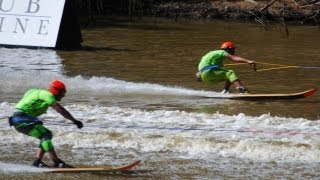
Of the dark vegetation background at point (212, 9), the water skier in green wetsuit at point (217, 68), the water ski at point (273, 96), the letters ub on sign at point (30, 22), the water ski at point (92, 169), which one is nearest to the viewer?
the water ski at point (92, 169)

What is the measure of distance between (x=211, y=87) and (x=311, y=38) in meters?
13.6

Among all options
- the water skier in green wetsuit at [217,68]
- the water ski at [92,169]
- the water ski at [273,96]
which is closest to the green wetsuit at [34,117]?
the water ski at [92,169]

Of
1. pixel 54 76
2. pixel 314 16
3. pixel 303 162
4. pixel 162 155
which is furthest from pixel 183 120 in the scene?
pixel 314 16

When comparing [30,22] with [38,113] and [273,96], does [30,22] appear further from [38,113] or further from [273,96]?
[38,113]

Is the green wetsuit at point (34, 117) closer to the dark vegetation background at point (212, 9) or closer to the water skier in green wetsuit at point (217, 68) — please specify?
the water skier in green wetsuit at point (217, 68)

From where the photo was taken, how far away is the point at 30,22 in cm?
2658

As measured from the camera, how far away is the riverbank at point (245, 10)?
38969 mm

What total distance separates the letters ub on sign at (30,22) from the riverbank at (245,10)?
14.0 meters

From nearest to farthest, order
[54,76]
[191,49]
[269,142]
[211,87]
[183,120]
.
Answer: [269,142], [183,120], [211,87], [54,76], [191,49]

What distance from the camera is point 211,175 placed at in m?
11.2

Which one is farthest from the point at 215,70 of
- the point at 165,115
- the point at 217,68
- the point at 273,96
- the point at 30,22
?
the point at 30,22

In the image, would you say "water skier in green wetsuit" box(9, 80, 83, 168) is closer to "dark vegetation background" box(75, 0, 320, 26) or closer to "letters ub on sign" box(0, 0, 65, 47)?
"letters ub on sign" box(0, 0, 65, 47)

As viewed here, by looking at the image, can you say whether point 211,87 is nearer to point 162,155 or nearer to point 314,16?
point 162,155

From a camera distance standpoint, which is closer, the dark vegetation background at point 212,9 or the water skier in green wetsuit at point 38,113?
the water skier in green wetsuit at point 38,113
